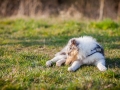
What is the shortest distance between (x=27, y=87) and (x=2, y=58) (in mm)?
2404

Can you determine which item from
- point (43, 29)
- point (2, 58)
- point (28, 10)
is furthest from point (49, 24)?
point (2, 58)

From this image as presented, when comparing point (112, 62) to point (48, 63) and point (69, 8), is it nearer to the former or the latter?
point (48, 63)

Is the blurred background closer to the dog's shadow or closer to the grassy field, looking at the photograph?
the grassy field

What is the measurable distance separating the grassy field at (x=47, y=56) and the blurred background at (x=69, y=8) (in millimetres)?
2573

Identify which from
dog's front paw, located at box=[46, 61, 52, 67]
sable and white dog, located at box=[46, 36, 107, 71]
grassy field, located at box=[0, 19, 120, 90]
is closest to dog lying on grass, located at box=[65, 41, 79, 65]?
sable and white dog, located at box=[46, 36, 107, 71]

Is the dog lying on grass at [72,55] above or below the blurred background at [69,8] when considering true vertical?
above

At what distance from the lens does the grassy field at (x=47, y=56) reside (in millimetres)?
6043

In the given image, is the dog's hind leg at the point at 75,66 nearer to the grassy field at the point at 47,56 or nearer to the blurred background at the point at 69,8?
the grassy field at the point at 47,56

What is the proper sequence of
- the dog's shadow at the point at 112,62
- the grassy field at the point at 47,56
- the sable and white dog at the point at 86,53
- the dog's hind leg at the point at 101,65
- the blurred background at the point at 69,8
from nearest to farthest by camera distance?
the grassy field at the point at 47,56
the dog's hind leg at the point at 101,65
the sable and white dog at the point at 86,53
the dog's shadow at the point at 112,62
the blurred background at the point at 69,8

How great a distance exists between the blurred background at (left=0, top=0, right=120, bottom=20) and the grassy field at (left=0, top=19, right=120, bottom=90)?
8.44ft

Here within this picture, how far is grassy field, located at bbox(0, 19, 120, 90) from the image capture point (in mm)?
6043

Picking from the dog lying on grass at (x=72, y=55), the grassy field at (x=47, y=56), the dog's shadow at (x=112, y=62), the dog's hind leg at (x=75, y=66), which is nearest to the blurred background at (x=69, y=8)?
the grassy field at (x=47, y=56)

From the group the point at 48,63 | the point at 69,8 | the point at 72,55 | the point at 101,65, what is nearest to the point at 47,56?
the point at 48,63

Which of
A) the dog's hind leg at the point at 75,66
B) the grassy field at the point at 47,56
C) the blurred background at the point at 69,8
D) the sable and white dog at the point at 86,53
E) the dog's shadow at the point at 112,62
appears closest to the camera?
the grassy field at the point at 47,56
